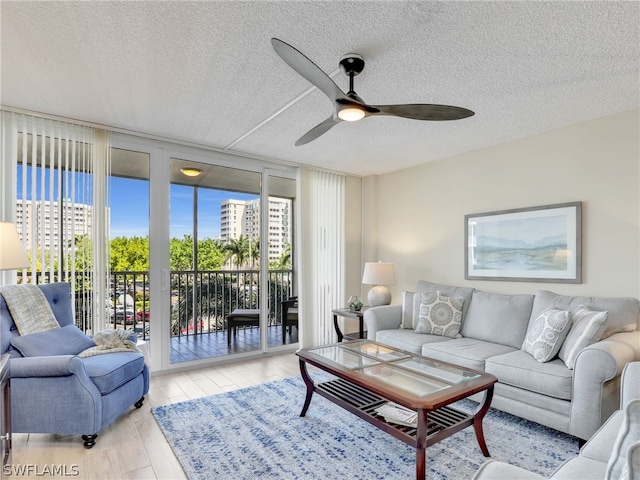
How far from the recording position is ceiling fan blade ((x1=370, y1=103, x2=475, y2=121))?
2049 mm

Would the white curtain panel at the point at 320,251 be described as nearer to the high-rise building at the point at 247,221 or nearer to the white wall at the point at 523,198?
the high-rise building at the point at 247,221

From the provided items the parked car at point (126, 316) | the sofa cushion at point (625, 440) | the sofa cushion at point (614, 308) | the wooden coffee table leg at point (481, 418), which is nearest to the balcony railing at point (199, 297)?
the parked car at point (126, 316)

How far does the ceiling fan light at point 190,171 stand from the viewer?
13.1 feet

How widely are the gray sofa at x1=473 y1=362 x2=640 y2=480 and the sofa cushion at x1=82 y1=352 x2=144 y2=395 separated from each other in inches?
89.2

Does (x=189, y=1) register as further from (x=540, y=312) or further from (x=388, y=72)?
(x=540, y=312)

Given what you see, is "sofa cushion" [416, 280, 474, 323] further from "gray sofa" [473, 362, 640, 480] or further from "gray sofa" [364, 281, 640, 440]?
"gray sofa" [473, 362, 640, 480]

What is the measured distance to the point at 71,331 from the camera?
2.69 meters

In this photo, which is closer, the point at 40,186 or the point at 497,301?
the point at 40,186

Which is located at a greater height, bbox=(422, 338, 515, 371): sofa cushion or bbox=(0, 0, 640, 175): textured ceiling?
bbox=(0, 0, 640, 175): textured ceiling

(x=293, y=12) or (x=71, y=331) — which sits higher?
(x=293, y=12)

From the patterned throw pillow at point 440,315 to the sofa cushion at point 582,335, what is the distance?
986 millimetres

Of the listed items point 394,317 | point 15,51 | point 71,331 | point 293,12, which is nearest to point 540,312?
point 394,317

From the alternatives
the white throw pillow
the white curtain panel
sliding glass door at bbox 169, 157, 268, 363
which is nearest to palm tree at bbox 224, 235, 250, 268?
sliding glass door at bbox 169, 157, 268, 363

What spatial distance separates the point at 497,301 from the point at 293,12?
2925mm
